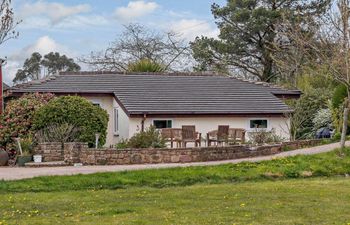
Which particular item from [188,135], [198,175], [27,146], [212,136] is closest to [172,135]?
[188,135]

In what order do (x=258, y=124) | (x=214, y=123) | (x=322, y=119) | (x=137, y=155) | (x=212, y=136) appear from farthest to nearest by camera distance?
(x=322, y=119) < (x=258, y=124) < (x=214, y=123) < (x=212, y=136) < (x=137, y=155)

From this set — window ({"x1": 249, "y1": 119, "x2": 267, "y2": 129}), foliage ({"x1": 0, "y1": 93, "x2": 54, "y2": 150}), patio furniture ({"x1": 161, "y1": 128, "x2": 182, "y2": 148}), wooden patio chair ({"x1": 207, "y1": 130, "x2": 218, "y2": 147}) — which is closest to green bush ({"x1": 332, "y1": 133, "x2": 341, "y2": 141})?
window ({"x1": 249, "y1": 119, "x2": 267, "y2": 129})

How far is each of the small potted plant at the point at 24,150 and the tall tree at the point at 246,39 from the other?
24181 millimetres

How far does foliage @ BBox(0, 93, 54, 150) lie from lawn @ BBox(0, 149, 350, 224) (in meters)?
6.84

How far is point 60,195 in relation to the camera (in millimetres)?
13023

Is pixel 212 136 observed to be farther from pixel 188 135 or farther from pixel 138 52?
pixel 138 52

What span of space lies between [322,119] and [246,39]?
1742 centimetres

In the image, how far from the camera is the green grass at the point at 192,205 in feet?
31.6

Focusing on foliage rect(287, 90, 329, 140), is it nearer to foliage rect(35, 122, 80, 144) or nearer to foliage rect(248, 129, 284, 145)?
foliage rect(248, 129, 284, 145)

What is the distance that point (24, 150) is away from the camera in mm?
20172

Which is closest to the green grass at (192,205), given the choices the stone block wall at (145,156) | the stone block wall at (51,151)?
the stone block wall at (145,156)

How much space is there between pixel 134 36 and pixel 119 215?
40650 millimetres

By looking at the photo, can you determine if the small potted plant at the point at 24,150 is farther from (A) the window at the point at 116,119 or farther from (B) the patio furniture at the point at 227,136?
(B) the patio furniture at the point at 227,136

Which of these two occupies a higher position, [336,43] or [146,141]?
[336,43]
